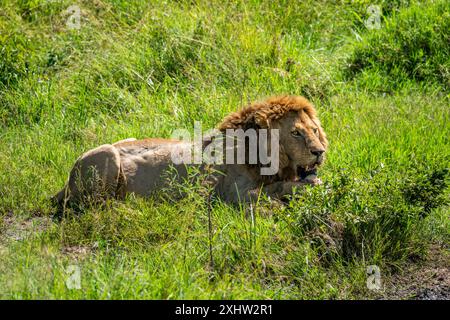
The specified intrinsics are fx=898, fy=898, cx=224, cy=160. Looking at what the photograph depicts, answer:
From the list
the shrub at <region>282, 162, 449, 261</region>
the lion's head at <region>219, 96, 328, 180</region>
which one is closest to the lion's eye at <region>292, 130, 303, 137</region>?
the lion's head at <region>219, 96, 328, 180</region>

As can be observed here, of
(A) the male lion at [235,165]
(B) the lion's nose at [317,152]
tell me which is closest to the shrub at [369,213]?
(B) the lion's nose at [317,152]

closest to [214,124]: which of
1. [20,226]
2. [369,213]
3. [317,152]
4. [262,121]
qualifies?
[262,121]

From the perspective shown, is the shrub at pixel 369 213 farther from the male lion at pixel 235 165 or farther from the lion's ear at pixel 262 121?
the lion's ear at pixel 262 121

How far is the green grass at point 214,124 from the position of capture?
652cm

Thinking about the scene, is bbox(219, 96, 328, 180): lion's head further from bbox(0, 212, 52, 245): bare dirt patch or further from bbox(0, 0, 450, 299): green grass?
bbox(0, 212, 52, 245): bare dirt patch

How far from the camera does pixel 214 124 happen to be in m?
9.08

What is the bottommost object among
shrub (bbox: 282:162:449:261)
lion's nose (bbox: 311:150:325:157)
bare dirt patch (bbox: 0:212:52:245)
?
bare dirt patch (bbox: 0:212:52:245)

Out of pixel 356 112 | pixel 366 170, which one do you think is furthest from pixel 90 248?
pixel 356 112

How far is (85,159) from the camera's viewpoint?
782cm

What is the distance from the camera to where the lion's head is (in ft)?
25.4

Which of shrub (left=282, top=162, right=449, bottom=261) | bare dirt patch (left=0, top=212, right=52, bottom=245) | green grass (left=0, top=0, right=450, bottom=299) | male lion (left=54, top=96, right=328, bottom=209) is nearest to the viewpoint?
green grass (left=0, top=0, right=450, bottom=299)

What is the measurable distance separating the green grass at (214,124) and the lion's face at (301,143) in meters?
0.20

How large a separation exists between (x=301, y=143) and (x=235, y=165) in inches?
25.3

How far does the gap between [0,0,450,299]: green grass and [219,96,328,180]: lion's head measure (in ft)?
0.81
